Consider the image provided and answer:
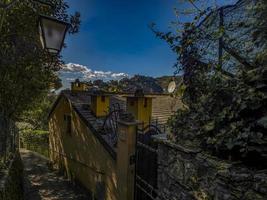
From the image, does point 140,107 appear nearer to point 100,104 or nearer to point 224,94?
point 100,104

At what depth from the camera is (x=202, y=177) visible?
7.34 ft

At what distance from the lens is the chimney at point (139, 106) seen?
6050 mm

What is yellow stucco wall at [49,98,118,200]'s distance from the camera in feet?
19.3

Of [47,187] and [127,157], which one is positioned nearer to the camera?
[127,157]

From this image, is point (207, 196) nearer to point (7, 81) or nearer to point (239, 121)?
point (239, 121)

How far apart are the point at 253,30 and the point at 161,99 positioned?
785cm

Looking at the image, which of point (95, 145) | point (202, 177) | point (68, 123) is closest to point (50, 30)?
point (202, 177)

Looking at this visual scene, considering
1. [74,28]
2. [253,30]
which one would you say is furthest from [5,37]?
[253,30]

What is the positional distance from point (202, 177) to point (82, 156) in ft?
19.8

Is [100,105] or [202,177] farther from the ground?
[100,105]

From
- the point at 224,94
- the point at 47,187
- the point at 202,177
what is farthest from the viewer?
the point at 47,187

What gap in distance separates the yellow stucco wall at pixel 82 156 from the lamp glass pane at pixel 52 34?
3.31 metres

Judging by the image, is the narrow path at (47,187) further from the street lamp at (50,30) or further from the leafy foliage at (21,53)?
the street lamp at (50,30)

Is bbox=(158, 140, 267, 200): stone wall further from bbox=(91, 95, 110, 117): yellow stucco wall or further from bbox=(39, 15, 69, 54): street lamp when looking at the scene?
bbox=(91, 95, 110, 117): yellow stucco wall
